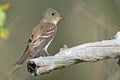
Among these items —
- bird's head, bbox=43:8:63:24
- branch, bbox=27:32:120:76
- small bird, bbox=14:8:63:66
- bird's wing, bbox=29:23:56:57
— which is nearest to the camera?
branch, bbox=27:32:120:76

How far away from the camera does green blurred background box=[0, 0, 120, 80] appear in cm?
1135

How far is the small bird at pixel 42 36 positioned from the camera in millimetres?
8141

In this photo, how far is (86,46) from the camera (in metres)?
6.92

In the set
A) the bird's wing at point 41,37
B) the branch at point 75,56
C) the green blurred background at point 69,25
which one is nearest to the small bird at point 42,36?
the bird's wing at point 41,37

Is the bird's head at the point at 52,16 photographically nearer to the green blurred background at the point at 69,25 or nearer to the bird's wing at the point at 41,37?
the bird's wing at the point at 41,37

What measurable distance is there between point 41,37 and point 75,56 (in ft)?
6.44

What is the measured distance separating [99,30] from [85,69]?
1058mm

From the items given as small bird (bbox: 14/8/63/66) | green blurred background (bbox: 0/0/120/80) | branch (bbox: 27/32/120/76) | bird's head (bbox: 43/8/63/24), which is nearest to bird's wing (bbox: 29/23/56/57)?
small bird (bbox: 14/8/63/66)

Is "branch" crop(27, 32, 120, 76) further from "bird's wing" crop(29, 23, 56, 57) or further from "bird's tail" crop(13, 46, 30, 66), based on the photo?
"bird's wing" crop(29, 23, 56, 57)

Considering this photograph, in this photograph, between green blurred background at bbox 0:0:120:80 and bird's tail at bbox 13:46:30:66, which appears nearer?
bird's tail at bbox 13:46:30:66

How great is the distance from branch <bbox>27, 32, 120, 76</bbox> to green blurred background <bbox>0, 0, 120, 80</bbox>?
3679 mm

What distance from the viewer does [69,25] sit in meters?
12.6

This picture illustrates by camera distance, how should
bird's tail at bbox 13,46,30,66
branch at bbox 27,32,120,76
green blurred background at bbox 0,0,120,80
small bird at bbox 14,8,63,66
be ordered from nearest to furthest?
1. branch at bbox 27,32,120,76
2. bird's tail at bbox 13,46,30,66
3. small bird at bbox 14,8,63,66
4. green blurred background at bbox 0,0,120,80

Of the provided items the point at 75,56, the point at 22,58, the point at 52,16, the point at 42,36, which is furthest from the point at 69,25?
the point at 75,56
